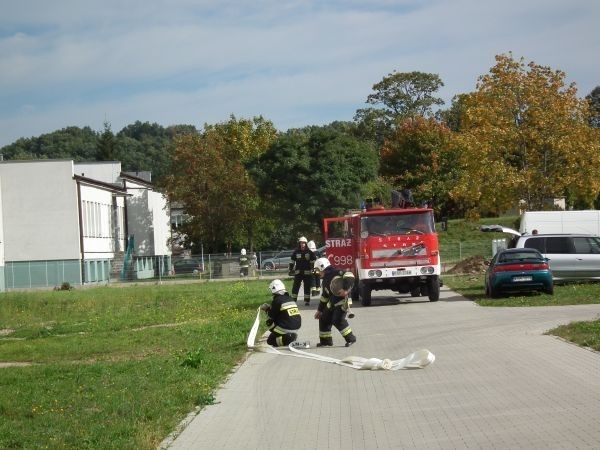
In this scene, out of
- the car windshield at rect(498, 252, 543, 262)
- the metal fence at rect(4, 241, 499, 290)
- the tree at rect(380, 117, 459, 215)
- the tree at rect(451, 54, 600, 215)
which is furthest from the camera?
the tree at rect(380, 117, 459, 215)

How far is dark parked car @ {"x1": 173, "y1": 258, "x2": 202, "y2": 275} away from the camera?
62.0 m

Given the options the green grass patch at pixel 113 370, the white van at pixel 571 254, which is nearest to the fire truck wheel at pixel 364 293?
the green grass patch at pixel 113 370

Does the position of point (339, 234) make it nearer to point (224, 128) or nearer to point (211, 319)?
point (211, 319)

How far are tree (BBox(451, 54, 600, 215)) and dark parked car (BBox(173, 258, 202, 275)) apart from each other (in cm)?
2369

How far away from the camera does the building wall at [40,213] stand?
200 ft

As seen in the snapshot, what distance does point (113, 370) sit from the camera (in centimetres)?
1454

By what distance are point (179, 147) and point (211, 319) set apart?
45256 mm

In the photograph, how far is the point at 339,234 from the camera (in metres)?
32.4

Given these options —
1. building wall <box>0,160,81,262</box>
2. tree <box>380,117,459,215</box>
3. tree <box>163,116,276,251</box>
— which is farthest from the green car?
tree <box>163,116,276,251</box>

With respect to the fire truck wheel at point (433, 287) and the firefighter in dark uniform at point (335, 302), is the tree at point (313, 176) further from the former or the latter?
the firefighter in dark uniform at point (335, 302)

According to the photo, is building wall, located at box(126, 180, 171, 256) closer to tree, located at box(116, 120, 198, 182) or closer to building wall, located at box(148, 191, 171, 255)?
building wall, located at box(148, 191, 171, 255)

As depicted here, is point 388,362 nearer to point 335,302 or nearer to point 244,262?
point 335,302

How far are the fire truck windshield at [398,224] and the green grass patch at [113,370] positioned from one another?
13.9ft

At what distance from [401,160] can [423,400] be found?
209ft
